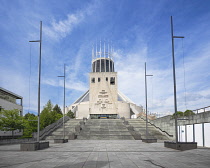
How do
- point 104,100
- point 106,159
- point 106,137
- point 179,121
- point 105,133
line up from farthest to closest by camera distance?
point 104,100 → point 105,133 → point 106,137 → point 179,121 → point 106,159

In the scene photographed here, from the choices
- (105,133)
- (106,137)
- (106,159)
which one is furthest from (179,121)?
(106,159)

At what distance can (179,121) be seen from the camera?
82.2ft

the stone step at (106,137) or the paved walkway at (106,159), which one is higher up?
the paved walkway at (106,159)

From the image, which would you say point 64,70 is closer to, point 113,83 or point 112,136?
point 112,136

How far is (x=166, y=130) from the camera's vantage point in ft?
103

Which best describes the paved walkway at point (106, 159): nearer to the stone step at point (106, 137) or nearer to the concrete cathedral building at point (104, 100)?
the stone step at point (106, 137)

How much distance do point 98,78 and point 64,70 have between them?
4188 cm

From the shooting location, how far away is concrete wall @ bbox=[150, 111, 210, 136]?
19.0 meters

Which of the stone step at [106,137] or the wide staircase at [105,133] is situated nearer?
the stone step at [106,137]

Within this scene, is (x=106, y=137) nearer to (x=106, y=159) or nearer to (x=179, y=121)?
(x=179, y=121)

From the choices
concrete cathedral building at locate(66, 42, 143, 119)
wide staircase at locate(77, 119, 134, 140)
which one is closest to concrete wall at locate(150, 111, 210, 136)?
wide staircase at locate(77, 119, 134, 140)

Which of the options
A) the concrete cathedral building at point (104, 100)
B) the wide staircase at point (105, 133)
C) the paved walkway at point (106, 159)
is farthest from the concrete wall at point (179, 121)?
the concrete cathedral building at point (104, 100)

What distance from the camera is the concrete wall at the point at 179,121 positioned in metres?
19.0

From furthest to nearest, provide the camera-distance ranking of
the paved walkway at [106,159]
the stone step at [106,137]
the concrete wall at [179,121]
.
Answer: the stone step at [106,137] < the concrete wall at [179,121] < the paved walkway at [106,159]
